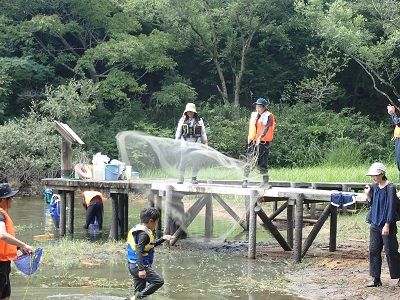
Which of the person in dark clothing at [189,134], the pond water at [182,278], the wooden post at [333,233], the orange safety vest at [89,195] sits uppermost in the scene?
the person in dark clothing at [189,134]

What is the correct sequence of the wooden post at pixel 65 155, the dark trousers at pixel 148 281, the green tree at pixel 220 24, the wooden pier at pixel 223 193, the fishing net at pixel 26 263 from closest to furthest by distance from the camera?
the fishing net at pixel 26 263 → the dark trousers at pixel 148 281 → the wooden pier at pixel 223 193 → the wooden post at pixel 65 155 → the green tree at pixel 220 24

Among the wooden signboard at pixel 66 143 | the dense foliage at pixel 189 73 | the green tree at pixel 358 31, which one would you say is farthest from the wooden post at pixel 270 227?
the dense foliage at pixel 189 73

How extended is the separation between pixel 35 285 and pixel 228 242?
6.05 metres

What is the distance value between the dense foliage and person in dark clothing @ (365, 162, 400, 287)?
19474mm

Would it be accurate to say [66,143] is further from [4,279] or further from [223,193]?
[4,279]

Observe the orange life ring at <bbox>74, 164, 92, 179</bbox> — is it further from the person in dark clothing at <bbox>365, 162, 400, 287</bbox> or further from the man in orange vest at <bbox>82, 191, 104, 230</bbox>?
the person in dark clothing at <bbox>365, 162, 400, 287</bbox>

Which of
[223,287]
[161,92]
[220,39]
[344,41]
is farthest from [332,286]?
[220,39]

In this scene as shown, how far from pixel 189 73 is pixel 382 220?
28.3 m

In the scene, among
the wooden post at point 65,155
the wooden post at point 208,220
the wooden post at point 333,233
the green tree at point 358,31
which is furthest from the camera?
the green tree at point 358,31

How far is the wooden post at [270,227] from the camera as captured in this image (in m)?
13.4

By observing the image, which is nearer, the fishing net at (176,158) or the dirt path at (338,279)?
the dirt path at (338,279)

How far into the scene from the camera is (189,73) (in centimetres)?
3759

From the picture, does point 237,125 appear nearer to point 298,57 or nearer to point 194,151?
point 298,57

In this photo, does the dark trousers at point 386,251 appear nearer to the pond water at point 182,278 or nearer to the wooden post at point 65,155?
the pond water at point 182,278
